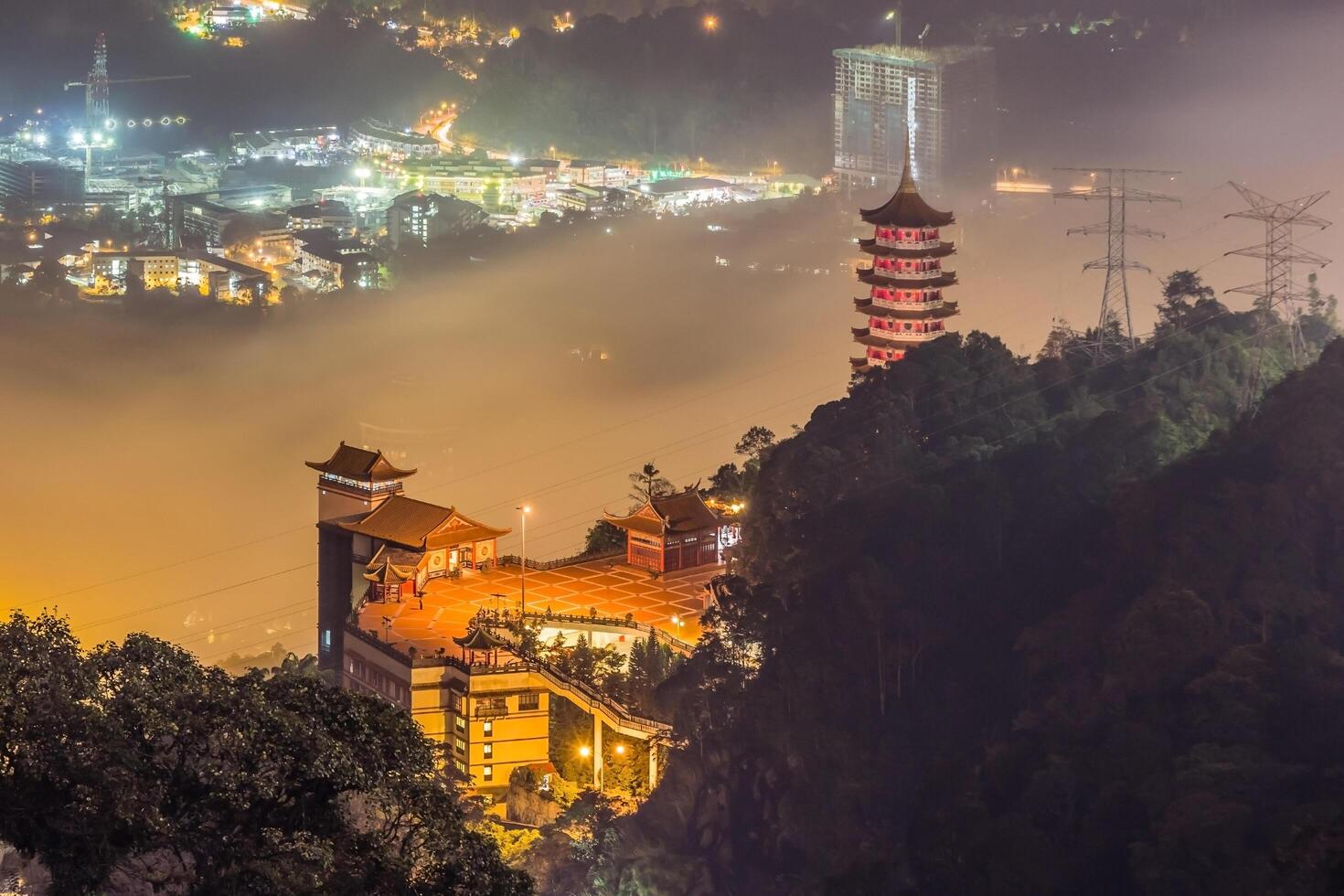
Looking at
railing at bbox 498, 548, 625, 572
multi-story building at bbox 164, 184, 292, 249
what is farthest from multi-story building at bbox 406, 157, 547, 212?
railing at bbox 498, 548, 625, 572

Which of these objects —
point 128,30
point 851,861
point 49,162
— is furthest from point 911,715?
point 128,30

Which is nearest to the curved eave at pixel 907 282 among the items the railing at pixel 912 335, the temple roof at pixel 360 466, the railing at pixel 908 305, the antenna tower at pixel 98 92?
the railing at pixel 908 305

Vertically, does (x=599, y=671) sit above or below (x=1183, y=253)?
below

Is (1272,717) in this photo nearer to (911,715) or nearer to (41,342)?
(911,715)

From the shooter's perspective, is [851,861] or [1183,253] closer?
[851,861]

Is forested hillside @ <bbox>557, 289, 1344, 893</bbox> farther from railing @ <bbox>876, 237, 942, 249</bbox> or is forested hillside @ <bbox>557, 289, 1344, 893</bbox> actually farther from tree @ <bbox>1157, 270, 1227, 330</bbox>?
railing @ <bbox>876, 237, 942, 249</bbox>

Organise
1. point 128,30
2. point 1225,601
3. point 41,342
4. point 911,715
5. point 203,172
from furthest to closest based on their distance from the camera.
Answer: point 128,30 → point 203,172 → point 41,342 → point 911,715 → point 1225,601
